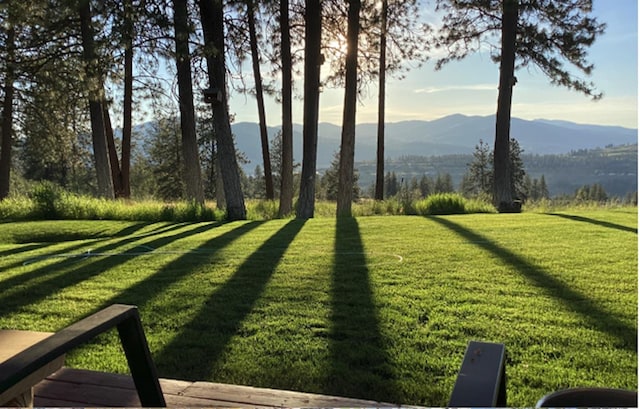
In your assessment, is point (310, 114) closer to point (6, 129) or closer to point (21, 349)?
point (21, 349)

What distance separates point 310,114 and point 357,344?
711 centimetres

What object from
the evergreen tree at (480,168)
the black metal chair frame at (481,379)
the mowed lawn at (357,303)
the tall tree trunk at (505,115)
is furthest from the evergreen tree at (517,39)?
the evergreen tree at (480,168)

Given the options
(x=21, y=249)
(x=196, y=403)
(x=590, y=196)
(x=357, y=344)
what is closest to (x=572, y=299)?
(x=357, y=344)

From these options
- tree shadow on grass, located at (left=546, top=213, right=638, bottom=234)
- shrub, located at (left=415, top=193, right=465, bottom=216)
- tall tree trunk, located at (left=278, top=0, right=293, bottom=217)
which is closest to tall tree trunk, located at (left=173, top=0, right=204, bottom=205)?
tall tree trunk, located at (left=278, top=0, right=293, bottom=217)

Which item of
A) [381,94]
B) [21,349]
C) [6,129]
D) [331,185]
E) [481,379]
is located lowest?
[331,185]

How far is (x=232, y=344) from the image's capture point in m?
2.66

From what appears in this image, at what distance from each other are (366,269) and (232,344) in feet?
6.02

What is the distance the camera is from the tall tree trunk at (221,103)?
8328mm

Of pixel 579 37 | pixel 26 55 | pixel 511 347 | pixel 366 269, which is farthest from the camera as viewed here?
pixel 26 55

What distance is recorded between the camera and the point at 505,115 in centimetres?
1025

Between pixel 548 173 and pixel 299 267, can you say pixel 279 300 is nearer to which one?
pixel 299 267

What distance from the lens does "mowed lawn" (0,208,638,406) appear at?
Answer: 2.31 metres

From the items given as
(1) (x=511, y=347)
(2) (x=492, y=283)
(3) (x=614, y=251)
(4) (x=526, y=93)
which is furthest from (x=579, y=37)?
(1) (x=511, y=347)

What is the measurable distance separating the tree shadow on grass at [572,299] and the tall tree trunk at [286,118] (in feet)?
18.8
